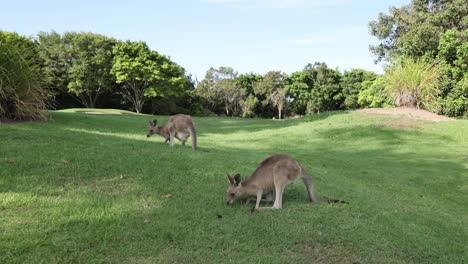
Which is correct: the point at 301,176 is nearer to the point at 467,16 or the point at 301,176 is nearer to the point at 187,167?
the point at 187,167

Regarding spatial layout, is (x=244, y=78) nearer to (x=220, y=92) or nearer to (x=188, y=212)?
(x=220, y=92)

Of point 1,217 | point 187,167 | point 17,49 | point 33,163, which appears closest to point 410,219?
point 187,167

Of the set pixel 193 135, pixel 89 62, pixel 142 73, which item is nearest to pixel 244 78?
pixel 142 73

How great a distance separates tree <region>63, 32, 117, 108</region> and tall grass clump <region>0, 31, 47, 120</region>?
104 feet

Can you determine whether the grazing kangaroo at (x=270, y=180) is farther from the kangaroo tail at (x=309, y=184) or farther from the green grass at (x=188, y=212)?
the green grass at (x=188, y=212)

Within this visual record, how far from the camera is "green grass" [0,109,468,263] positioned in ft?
16.0

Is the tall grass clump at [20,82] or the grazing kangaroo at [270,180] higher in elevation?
the tall grass clump at [20,82]

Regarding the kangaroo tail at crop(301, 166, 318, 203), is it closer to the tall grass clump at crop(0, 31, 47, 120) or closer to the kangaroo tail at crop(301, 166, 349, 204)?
the kangaroo tail at crop(301, 166, 349, 204)

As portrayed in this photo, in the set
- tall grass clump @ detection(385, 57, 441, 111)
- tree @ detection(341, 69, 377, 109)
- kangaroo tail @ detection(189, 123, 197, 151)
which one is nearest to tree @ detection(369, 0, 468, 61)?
tall grass clump @ detection(385, 57, 441, 111)

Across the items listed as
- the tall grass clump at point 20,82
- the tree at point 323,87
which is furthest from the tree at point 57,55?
the tree at point 323,87

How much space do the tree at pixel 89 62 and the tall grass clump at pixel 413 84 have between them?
106 feet

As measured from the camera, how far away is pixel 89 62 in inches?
1777

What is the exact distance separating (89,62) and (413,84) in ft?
113

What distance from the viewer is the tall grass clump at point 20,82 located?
1255cm
